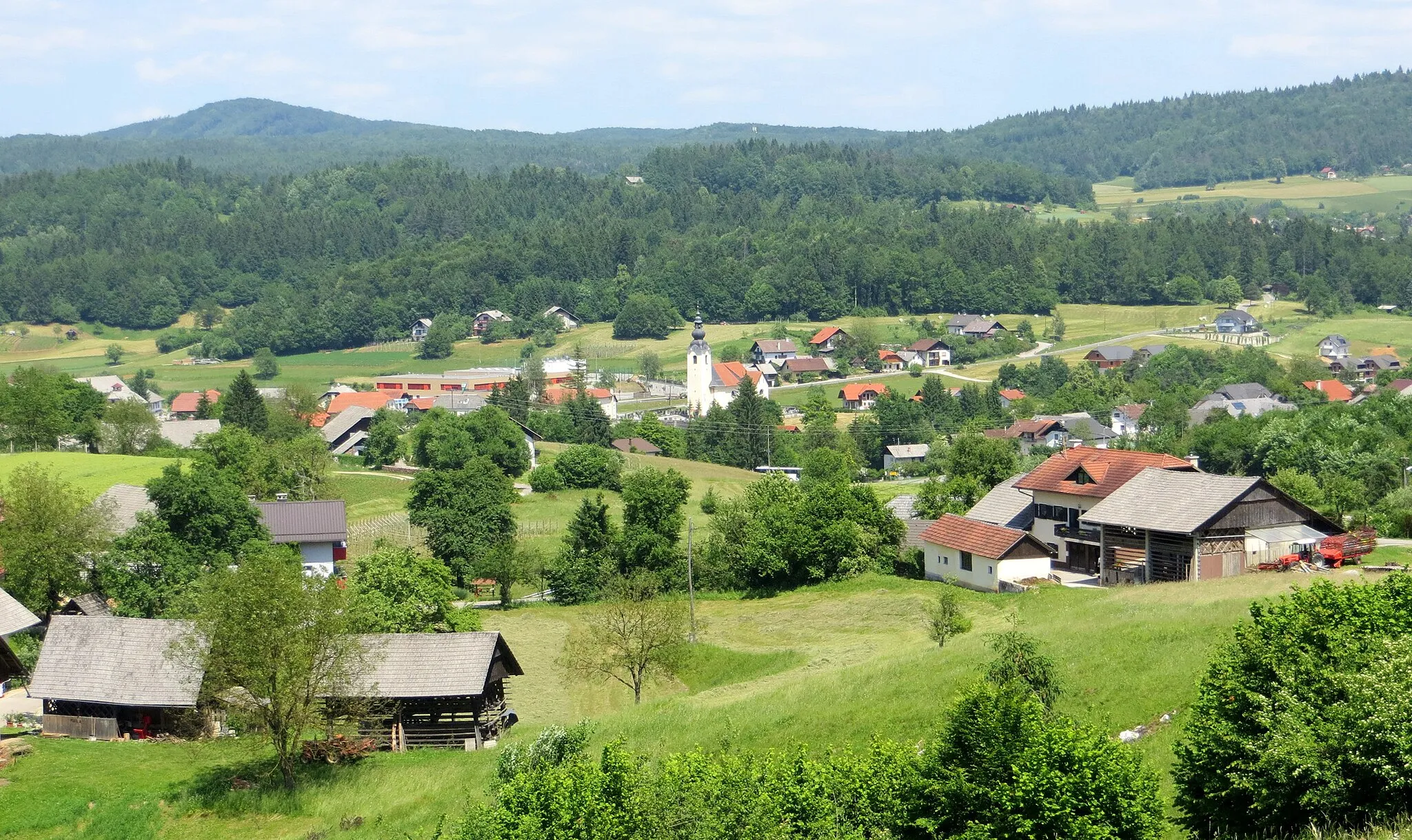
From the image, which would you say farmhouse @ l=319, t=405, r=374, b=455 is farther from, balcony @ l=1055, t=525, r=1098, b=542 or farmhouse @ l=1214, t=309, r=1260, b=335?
farmhouse @ l=1214, t=309, r=1260, b=335

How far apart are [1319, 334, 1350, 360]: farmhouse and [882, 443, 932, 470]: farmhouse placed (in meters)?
49.4

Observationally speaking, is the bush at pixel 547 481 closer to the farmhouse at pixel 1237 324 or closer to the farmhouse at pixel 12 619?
the farmhouse at pixel 12 619

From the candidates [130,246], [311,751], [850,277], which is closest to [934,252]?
[850,277]

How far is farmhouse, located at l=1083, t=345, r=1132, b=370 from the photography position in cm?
11769

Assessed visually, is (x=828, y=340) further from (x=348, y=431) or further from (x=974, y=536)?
(x=974, y=536)

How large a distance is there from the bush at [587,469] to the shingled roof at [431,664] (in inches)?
1470

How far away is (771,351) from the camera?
12650 centimetres

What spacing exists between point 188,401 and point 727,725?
3642 inches

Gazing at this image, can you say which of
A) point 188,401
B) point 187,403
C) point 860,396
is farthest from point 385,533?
point 860,396

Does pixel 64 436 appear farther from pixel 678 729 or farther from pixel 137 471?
pixel 678 729

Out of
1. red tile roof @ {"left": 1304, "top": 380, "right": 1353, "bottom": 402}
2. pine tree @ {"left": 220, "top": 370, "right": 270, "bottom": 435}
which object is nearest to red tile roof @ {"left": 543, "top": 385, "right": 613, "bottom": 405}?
pine tree @ {"left": 220, "top": 370, "right": 270, "bottom": 435}

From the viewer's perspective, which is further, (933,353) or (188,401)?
(933,353)

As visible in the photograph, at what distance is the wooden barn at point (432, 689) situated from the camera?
27.9 metres

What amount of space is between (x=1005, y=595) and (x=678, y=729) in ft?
48.5
